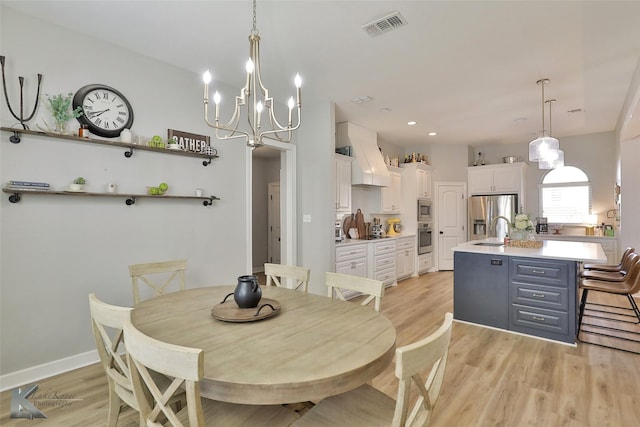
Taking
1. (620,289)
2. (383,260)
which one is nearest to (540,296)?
(620,289)

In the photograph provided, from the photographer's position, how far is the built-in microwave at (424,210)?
6727 mm

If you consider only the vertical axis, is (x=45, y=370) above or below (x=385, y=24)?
below

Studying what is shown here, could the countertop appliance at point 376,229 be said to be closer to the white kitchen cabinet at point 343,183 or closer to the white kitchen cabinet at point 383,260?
the white kitchen cabinet at point 383,260

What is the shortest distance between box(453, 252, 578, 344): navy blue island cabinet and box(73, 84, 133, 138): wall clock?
3.83 m

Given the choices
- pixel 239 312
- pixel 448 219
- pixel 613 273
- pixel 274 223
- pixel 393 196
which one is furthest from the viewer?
pixel 274 223

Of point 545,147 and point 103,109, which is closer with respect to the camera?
point 103,109

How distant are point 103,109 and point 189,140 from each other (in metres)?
0.79

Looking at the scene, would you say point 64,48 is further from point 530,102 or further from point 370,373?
point 530,102

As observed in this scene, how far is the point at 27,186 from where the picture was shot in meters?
2.36

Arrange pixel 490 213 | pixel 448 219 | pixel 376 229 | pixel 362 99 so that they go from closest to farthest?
pixel 362 99
pixel 376 229
pixel 490 213
pixel 448 219

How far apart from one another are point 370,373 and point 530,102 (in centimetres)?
473

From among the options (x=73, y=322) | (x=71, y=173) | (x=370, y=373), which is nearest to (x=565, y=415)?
(x=370, y=373)

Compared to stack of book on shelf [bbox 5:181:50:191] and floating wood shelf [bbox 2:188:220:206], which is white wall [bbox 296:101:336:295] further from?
stack of book on shelf [bbox 5:181:50:191]

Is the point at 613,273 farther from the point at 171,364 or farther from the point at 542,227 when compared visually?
the point at 171,364
